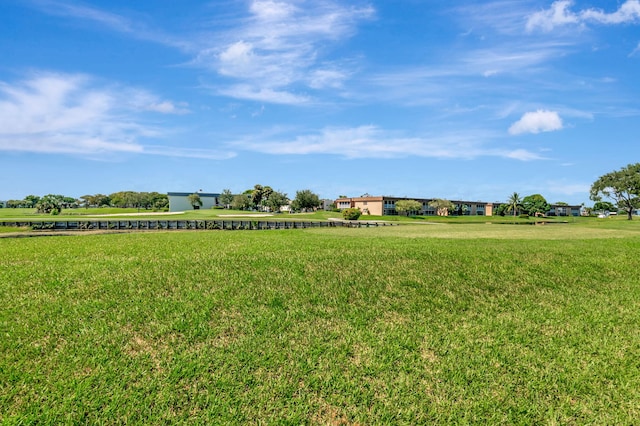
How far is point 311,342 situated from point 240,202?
12722cm

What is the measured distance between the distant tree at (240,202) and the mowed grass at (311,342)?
394 feet

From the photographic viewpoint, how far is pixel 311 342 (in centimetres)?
792

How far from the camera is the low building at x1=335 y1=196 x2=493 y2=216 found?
377 feet

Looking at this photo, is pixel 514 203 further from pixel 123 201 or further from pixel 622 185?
pixel 123 201

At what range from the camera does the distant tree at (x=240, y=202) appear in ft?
432

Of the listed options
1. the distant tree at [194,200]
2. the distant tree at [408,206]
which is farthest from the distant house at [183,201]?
the distant tree at [408,206]

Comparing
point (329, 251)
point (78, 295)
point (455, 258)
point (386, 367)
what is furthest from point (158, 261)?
point (455, 258)

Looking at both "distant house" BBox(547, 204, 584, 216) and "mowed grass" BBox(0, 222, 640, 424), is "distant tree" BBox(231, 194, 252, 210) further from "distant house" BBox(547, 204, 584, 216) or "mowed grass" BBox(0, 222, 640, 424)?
"mowed grass" BBox(0, 222, 640, 424)

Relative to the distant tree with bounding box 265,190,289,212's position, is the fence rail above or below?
below

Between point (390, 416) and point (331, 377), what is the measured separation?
123cm

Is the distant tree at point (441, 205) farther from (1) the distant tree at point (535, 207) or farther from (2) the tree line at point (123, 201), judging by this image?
(2) the tree line at point (123, 201)

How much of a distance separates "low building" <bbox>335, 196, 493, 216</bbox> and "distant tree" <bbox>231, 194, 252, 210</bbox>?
32320mm

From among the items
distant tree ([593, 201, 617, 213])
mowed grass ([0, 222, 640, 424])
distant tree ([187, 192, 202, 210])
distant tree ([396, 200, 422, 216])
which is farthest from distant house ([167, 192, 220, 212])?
distant tree ([593, 201, 617, 213])

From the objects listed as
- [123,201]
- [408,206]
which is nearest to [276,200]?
[408,206]
